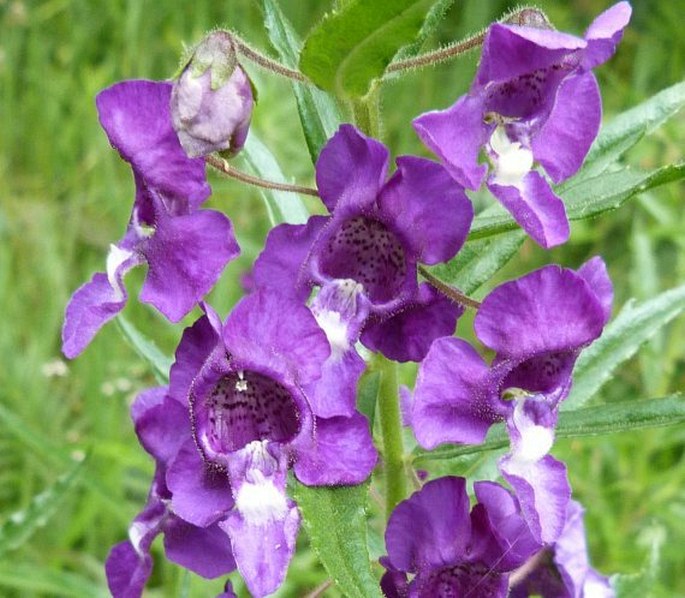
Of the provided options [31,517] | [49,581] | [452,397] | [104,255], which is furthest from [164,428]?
[104,255]

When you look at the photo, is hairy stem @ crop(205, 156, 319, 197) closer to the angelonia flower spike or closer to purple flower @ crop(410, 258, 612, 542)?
the angelonia flower spike

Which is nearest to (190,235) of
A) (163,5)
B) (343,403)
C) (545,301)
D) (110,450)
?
(343,403)

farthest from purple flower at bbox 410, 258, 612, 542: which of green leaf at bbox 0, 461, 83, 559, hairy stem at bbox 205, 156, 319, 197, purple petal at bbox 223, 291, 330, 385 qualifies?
green leaf at bbox 0, 461, 83, 559

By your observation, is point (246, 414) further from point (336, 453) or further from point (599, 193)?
point (599, 193)

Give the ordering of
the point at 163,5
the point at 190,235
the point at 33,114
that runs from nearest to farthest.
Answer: the point at 190,235 → the point at 33,114 → the point at 163,5

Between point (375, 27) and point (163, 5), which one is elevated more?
point (163, 5)

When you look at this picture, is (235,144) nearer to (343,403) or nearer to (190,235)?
(190,235)
